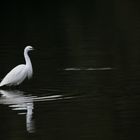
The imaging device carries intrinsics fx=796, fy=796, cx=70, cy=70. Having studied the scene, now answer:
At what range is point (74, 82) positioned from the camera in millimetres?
19719

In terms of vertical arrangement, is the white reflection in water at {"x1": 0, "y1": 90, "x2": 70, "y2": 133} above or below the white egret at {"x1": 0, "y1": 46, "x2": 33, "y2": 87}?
below

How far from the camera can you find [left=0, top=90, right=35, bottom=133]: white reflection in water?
15.4 m

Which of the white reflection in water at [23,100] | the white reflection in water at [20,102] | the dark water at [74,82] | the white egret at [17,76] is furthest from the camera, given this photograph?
the white egret at [17,76]

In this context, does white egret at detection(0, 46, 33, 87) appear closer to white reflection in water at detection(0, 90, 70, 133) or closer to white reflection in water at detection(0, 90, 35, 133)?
white reflection in water at detection(0, 90, 35, 133)

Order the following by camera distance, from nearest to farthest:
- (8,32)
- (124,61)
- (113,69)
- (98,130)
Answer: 1. (98,130)
2. (113,69)
3. (124,61)
4. (8,32)

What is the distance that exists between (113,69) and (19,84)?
2960 mm

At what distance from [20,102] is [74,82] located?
2.73 m

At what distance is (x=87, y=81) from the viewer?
1988 cm

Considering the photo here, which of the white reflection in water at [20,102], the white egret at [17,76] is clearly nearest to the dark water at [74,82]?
the white reflection in water at [20,102]

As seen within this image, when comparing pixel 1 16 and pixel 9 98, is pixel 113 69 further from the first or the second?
pixel 1 16

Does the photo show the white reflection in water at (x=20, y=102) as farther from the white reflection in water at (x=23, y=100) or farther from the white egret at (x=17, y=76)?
the white egret at (x=17, y=76)

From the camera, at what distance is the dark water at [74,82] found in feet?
46.9

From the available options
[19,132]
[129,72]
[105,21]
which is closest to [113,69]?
[129,72]

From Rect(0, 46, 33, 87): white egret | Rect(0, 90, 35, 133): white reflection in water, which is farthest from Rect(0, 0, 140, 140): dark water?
Rect(0, 46, 33, 87): white egret
